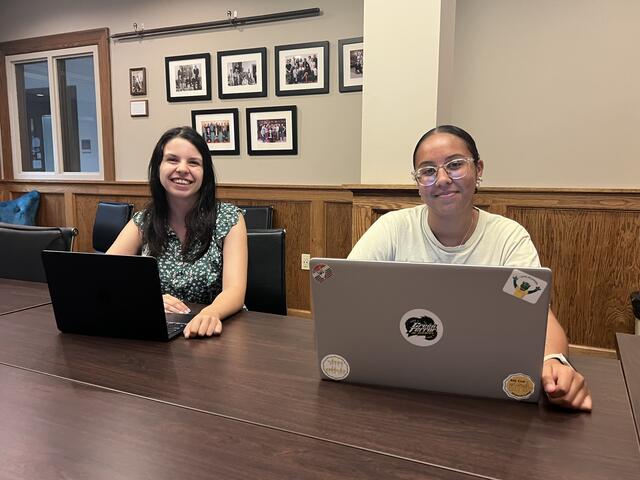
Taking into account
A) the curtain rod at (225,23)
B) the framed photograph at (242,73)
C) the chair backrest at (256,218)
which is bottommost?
the chair backrest at (256,218)

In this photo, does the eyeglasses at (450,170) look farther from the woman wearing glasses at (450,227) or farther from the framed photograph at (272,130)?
the framed photograph at (272,130)

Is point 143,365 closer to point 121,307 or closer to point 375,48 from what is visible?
point 121,307

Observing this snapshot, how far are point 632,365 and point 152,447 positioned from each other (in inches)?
36.6

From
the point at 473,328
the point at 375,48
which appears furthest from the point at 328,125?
the point at 473,328

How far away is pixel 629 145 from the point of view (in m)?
2.52

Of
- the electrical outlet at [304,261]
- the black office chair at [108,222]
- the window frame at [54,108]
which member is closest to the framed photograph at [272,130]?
the electrical outlet at [304,261]

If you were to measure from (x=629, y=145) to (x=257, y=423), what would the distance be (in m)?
2.56

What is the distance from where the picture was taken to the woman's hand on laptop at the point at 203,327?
3.83ft

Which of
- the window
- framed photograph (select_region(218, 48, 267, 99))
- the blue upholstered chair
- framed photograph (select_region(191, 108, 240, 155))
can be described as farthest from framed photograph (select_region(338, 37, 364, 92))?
the blue upholstered chair

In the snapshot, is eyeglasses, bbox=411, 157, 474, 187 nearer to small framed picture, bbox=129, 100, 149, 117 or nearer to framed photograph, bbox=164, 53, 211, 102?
framed photograph, bbox=164, 53, 211, 102

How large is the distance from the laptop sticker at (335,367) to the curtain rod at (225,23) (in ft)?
9.16

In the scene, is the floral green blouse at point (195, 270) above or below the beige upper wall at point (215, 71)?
below

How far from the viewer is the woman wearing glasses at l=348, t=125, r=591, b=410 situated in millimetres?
1326

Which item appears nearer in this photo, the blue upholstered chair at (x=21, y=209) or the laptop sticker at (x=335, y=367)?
the laptop sticker at (x=335, y=367)
